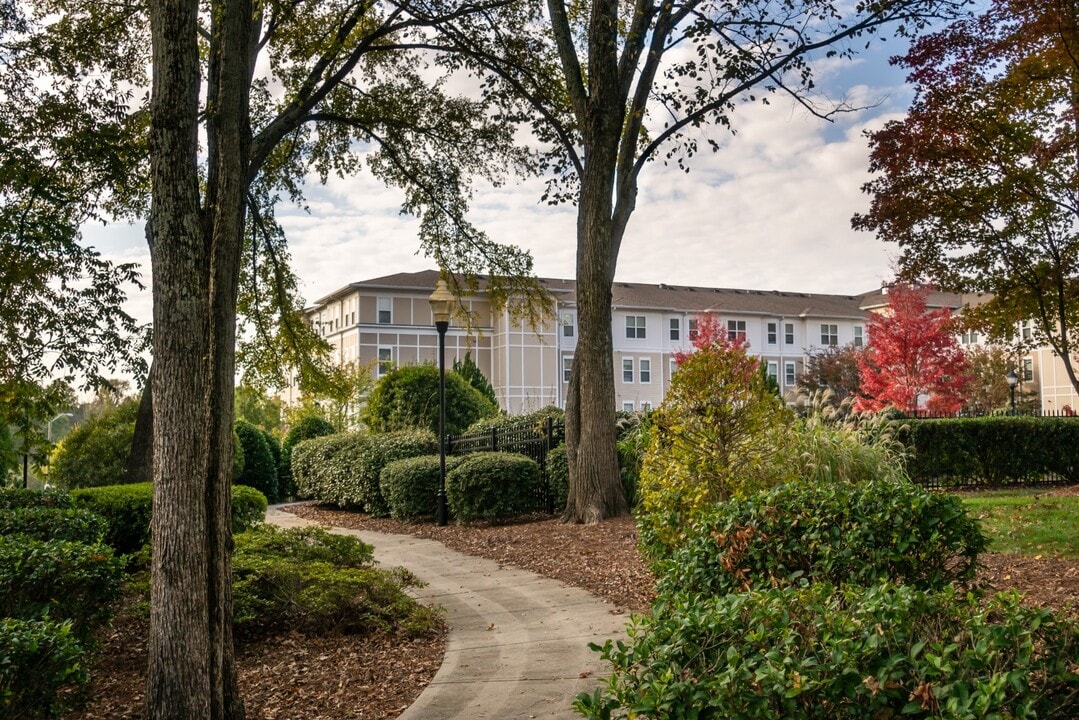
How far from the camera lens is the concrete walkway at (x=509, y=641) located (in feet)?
15.8

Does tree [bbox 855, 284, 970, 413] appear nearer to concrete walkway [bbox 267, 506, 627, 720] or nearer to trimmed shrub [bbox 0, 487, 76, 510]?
concrete walkway [bbox 267, 506, 627, 720]

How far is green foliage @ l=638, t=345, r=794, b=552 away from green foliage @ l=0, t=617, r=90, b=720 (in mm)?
4205

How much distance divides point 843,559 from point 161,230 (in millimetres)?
3867

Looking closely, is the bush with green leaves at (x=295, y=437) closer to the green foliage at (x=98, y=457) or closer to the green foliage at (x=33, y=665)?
the green foliage at (x=98, y=457)

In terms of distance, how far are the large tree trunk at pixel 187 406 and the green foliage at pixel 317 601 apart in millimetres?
2044

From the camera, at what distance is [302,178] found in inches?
590

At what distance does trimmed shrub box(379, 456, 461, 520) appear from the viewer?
14211mm

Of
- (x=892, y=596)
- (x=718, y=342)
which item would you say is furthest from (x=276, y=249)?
(x=892, y=596)

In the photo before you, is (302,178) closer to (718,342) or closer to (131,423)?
(131,423)

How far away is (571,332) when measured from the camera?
49.4m

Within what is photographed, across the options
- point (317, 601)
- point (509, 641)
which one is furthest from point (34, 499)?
point (509, 641)

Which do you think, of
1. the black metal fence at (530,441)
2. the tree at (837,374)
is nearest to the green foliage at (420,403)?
the black metal fence at (530,441)

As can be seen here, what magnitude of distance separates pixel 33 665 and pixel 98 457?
15.9 metres

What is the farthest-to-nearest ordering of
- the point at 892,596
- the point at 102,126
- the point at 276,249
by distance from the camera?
the point at 276,249, the point at 102,126, the point at 892,596
